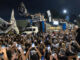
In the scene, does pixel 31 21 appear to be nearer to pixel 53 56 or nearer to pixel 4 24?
pixel 4 24

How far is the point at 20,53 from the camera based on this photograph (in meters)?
6.77

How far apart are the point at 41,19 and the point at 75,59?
1345 inches

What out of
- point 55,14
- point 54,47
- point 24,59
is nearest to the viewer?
point 24,59

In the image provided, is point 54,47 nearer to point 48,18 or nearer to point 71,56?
point 71,56

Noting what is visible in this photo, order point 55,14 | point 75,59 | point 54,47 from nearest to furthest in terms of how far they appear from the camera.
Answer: point 75,59 < point 54,47 < point 55,14

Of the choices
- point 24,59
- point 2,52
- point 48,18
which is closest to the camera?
point 2,52

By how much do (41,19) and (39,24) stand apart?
264 cm

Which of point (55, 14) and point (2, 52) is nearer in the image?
point (2, 52)

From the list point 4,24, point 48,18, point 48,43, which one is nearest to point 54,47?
point 48,43

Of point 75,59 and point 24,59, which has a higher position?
point 75,59

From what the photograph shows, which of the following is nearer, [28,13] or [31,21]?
[31,21]

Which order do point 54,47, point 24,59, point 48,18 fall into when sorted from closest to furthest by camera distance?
point 24,59 → point 54,47 → point 48,18

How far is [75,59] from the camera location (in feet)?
15.8

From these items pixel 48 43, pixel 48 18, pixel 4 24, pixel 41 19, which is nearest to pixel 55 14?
pixel 48 18
